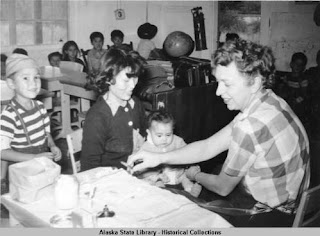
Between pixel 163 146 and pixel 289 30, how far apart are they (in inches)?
161

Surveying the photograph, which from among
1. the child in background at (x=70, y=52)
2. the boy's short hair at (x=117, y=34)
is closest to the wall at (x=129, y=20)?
the boy's short hair at (x=117, y=34)

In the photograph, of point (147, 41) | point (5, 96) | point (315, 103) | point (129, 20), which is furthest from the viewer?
point (129, 20)

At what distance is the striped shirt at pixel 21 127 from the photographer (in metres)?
1.82

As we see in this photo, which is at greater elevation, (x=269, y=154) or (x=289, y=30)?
(x=289, y=30)

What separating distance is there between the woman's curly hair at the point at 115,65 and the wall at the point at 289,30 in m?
4.04

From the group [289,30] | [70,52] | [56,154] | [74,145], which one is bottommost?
[56,154]

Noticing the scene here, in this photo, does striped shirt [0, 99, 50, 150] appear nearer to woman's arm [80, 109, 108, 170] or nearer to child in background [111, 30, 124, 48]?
woman's arm [80, 109, 108, 170]

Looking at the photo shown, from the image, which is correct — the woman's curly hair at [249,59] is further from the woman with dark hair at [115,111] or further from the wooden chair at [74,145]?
the wooden chair at [74,145]

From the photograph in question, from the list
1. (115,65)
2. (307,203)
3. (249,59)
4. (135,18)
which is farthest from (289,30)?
(307,203)

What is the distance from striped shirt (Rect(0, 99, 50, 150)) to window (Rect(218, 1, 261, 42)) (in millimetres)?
4465

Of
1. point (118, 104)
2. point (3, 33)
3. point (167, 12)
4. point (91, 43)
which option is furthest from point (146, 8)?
point (118, 104)

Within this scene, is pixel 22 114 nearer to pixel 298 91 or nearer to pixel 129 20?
pixel 298 91

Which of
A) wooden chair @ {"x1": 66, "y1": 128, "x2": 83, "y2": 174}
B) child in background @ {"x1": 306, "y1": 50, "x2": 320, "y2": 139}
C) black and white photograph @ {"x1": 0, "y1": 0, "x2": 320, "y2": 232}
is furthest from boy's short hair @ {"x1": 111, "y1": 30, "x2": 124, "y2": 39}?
wooden chair @ {"x1": 66, "y1": 128, "x2": 83, "y2": 174}

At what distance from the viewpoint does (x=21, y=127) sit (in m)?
1.88
